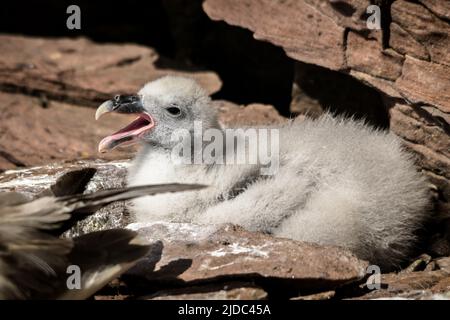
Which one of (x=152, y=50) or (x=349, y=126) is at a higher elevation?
(x=152, y=50)

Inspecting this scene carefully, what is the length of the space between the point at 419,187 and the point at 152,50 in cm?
344

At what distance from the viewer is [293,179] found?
4500 mm

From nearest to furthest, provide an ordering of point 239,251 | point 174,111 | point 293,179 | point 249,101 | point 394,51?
point 239,251 → point 293,179 → point 174,111 → point 394,51 → point 249,101

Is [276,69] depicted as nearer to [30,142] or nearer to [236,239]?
[30,142]

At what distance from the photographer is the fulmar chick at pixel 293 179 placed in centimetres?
443

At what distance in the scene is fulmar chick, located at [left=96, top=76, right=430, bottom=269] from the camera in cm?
443

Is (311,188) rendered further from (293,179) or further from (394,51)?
(394,51)

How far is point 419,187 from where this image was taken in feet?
16.0

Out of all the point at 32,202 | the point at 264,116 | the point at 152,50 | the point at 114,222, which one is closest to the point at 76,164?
the point at 114,222

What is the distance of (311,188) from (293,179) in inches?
5.0

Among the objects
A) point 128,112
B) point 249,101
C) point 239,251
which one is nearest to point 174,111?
point 128,112

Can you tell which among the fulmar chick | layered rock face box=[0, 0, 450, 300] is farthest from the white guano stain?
the fulmar chick

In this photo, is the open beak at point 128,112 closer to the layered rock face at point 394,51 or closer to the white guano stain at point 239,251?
the white guano stain at point 239,251

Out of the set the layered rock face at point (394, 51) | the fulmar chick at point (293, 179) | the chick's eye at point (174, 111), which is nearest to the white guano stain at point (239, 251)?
the fulmar chick at point (293, 179)
